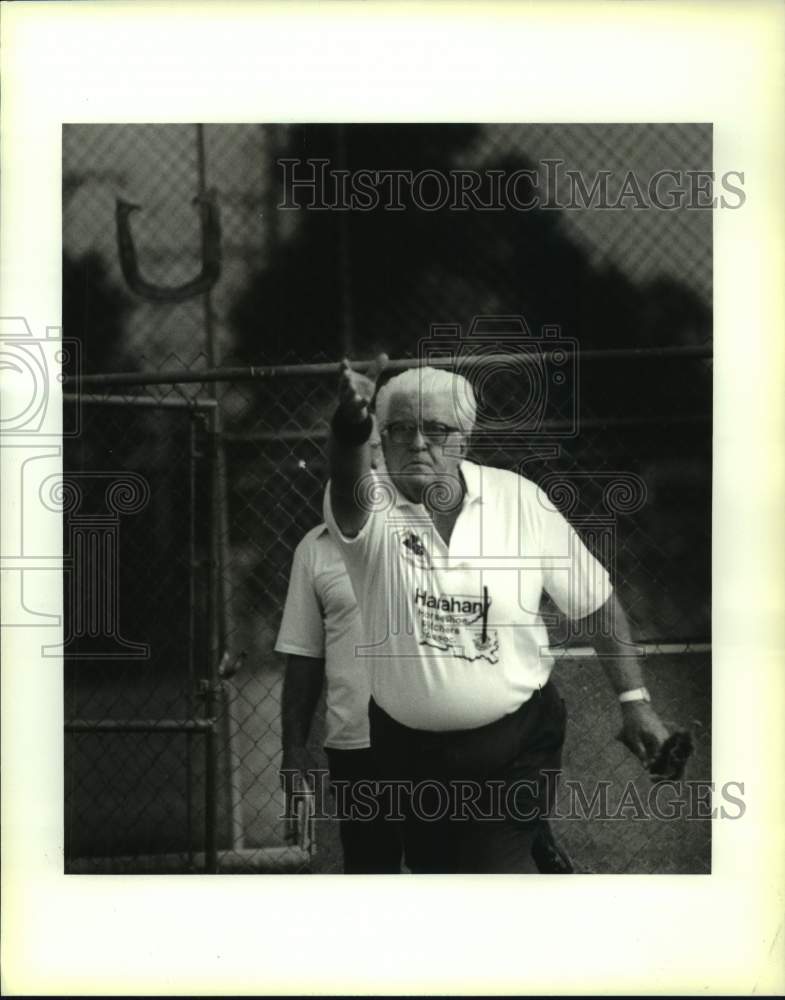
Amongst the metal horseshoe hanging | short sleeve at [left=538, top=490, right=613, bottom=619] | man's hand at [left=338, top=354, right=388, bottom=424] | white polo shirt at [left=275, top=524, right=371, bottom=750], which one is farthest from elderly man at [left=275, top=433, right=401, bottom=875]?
the metal horseshoe hanging

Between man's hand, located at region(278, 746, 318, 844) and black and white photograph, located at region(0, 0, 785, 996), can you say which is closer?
black and white photograph, located at region(0, 0, 785, 996)

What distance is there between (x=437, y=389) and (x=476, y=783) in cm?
105

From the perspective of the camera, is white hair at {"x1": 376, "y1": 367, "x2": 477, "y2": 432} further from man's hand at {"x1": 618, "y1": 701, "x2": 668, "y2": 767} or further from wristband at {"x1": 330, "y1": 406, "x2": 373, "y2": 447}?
man's hand at {"x1": 618, "y1": 701, "x2": 668, "y2": 767}

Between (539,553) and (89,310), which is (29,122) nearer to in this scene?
(89,310)

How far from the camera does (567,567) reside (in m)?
3.93

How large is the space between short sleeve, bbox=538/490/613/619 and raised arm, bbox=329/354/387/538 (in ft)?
1.58

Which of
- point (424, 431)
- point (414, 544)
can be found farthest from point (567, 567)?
point (424, 431)

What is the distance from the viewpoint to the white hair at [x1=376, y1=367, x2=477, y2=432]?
12.8ft

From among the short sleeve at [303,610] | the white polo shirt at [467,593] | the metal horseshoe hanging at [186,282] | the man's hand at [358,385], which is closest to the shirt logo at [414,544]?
the white polo shirt at [467,593]

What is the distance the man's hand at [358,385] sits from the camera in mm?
3893

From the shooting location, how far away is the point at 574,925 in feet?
12.9

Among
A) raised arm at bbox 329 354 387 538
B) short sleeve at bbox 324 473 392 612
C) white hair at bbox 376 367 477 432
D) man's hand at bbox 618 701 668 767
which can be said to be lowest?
man's hand at bbox 618 701 668 767

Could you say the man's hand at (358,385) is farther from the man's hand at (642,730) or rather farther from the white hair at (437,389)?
the man's hand at (642,730)

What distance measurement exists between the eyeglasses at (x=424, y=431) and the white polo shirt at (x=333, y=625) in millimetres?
318
